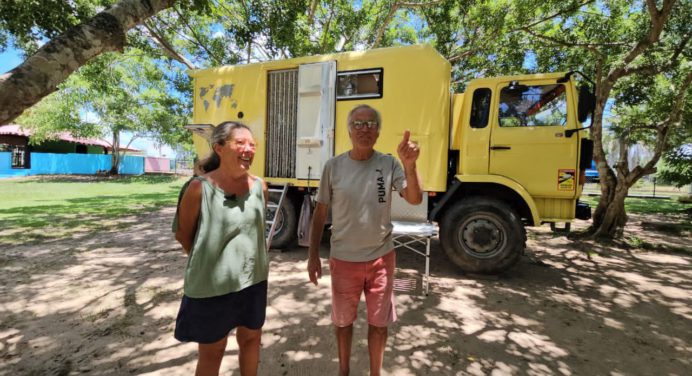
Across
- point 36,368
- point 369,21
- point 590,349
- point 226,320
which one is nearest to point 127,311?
point 36,368

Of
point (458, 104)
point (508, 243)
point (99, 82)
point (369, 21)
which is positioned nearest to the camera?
point (508, 243)

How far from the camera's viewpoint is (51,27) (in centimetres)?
409

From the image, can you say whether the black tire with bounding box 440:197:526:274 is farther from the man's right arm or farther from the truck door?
the man's right arm

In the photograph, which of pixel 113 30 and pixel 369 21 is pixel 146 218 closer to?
pixel 113 30

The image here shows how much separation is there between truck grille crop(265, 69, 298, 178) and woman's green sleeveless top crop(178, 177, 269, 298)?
3733 mm

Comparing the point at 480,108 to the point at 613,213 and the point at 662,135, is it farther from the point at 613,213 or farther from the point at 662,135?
the point at 662,135

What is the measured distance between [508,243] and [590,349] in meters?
1.72

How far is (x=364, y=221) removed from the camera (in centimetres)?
206

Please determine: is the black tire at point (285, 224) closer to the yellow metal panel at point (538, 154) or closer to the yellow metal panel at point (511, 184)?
the yellow metal panel at point (511, 184)

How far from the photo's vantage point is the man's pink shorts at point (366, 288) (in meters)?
2.11

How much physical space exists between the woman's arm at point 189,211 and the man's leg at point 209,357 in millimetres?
538

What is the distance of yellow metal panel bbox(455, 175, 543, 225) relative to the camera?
4.43m

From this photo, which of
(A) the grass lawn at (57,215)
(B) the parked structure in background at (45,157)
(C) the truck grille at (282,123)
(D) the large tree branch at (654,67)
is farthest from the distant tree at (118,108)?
(D) the large tree branch at (654,67)

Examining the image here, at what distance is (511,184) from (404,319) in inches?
91.3
